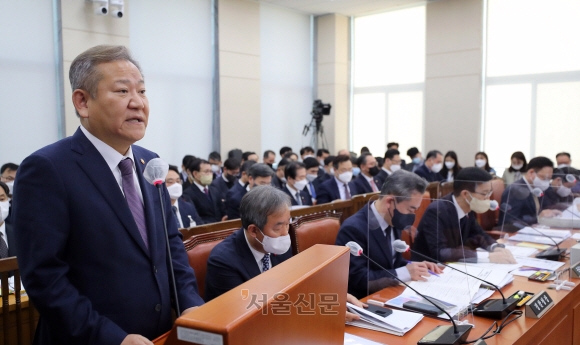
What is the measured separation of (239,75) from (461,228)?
22.3 ft

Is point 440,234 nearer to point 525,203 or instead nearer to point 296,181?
point 525,203

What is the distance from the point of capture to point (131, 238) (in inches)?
47.9

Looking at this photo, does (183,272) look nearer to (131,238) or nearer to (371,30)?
(131,238)

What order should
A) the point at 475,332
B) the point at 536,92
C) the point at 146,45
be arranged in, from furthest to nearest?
the point at 536,92
the point at 146,45
the point at 475,332

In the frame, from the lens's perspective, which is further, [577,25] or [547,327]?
[577,25]

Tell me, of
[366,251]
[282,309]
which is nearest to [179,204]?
[366,251]

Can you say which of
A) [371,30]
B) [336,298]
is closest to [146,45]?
[371,30]

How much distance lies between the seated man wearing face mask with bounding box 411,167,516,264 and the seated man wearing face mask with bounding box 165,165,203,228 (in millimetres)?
2169

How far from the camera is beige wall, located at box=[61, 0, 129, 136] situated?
6.35 m

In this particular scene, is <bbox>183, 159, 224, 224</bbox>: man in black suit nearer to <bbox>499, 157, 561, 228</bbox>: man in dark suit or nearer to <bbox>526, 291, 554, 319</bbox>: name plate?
<bbox>499, 157, 561, 228</bbox>: man in dark suit

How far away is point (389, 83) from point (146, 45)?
195 inches

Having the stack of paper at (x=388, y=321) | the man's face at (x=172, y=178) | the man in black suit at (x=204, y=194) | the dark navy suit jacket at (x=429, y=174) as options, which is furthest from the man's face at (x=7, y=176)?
the dark navy suit jacket at (x=429, y=174)

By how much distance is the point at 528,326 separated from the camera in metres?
1.77

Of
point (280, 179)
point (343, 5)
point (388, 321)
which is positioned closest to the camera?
point (388, 321)
